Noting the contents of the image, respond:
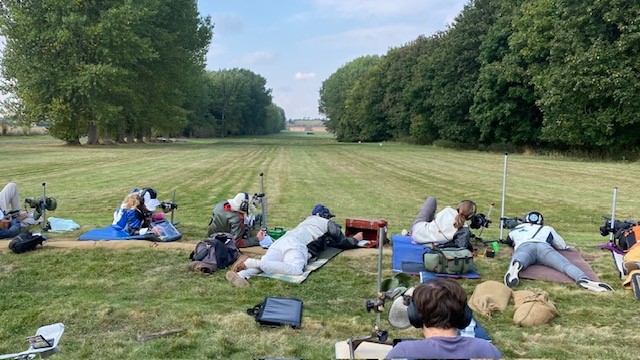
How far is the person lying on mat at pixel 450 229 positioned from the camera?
804cm

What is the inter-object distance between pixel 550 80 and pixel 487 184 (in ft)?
52.2

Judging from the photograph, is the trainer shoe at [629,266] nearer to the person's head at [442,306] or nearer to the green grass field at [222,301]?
the green grass field at [222,301]

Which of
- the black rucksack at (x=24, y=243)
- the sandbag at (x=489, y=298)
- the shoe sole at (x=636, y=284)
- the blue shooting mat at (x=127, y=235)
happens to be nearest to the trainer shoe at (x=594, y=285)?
the shoe sole at (x=636, y=284)

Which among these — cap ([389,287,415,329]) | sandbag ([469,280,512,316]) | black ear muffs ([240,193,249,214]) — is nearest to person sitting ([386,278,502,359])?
cap ([389,287,415,329])

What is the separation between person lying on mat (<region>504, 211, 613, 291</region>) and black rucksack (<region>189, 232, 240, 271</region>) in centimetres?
442

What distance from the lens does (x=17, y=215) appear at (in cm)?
966

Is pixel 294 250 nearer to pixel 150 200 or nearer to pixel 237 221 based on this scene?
pixel 237 221

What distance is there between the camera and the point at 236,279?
670 cm

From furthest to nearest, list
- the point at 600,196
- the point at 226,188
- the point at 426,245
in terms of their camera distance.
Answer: the point at 226,188
the point at 600,196
the point at 426,245

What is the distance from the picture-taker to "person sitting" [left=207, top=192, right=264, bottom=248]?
855 centimetres

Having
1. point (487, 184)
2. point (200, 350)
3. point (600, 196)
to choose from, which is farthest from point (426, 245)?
point (487, 184)

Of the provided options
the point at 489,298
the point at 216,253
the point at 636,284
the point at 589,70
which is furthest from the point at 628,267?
the point at 589,70

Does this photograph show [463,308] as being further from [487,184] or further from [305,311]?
[487,184]

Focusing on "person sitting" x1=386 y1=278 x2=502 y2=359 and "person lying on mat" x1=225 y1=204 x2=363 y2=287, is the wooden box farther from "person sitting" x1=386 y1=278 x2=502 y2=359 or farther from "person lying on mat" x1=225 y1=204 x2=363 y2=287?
"person sitting" x1=386 y1=278 x2=502 y2=359
